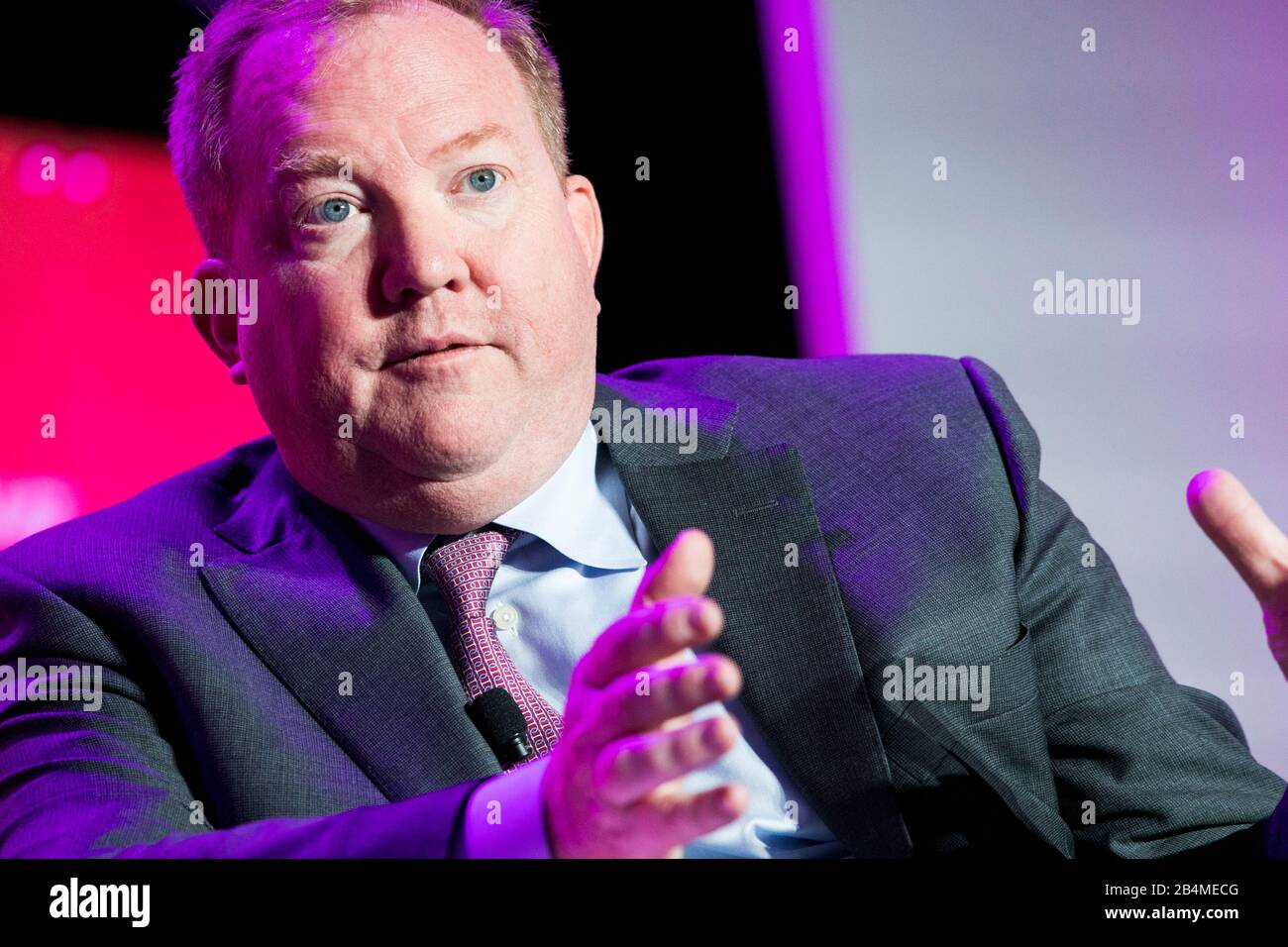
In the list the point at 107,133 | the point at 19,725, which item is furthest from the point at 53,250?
the point at 19,725

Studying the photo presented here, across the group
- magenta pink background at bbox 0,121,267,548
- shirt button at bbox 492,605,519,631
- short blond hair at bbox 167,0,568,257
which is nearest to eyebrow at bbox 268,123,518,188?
short blond hair at bbox 167,0,568,257

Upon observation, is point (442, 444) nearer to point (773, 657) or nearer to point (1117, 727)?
point (773, 657)

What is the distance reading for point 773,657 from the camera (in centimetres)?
185

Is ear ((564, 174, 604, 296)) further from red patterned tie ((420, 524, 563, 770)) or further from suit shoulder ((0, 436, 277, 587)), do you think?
suit shoulder ((0, 436, 277, 587))

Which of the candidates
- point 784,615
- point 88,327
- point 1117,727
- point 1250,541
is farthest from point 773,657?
point 88,327

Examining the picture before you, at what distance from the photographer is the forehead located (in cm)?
185

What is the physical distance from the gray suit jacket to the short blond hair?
17.5 inches

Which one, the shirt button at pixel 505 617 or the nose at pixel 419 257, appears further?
the shirt button at pixel 505 617

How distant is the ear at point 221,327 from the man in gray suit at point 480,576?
A: 0.07ft

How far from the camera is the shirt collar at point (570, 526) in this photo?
1.94 metres

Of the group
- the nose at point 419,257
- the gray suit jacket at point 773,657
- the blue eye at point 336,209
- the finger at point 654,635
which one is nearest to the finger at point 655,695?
the finger at point 654,635

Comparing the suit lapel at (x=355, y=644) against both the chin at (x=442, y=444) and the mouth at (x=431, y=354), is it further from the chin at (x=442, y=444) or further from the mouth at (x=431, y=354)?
the mouth at (x=431, y=354)

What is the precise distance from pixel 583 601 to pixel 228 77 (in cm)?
97

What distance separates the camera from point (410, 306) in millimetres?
1813
